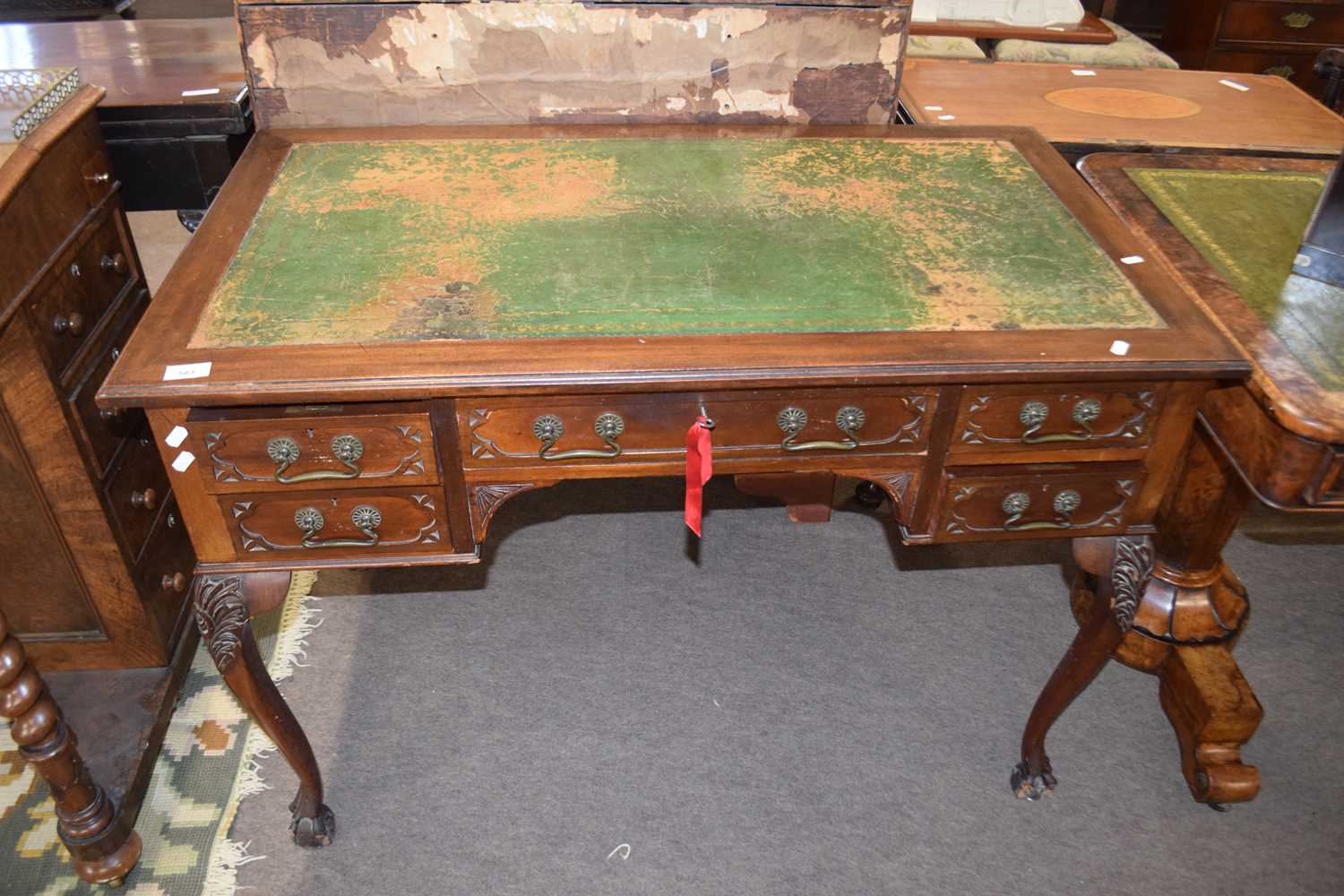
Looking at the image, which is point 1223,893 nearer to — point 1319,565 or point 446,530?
point 1319,565

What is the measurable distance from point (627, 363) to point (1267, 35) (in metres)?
4.29

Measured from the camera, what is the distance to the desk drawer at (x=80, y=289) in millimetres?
1667

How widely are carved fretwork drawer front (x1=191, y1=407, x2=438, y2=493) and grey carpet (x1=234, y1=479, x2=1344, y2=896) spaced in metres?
0.83

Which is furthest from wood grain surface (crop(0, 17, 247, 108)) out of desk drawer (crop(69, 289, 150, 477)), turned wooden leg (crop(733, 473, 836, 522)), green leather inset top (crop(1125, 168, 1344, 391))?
green leather inset top (crop(1125, 168, 1344, 391))

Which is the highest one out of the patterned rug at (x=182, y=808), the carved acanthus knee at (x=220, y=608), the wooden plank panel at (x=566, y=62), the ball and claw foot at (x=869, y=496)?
the wooden plank panel at (x=566, y=62)

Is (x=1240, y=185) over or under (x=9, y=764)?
over

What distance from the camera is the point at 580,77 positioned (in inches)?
78.7

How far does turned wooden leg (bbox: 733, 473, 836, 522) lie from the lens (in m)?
2.59

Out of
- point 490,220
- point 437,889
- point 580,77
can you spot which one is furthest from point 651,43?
point 437,889

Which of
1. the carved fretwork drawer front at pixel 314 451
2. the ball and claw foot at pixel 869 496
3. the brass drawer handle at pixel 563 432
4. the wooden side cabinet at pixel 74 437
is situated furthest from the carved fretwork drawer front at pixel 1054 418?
the wooden side cabinet at pixel 74 437

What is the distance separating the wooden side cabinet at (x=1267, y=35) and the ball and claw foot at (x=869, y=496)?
10.0 feet

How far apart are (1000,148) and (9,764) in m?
2.32

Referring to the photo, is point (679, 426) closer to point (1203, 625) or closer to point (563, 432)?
point (563, 432)

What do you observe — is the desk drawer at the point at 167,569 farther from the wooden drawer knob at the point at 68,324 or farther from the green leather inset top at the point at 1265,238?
the green leather inset top at the point at 1265,238
